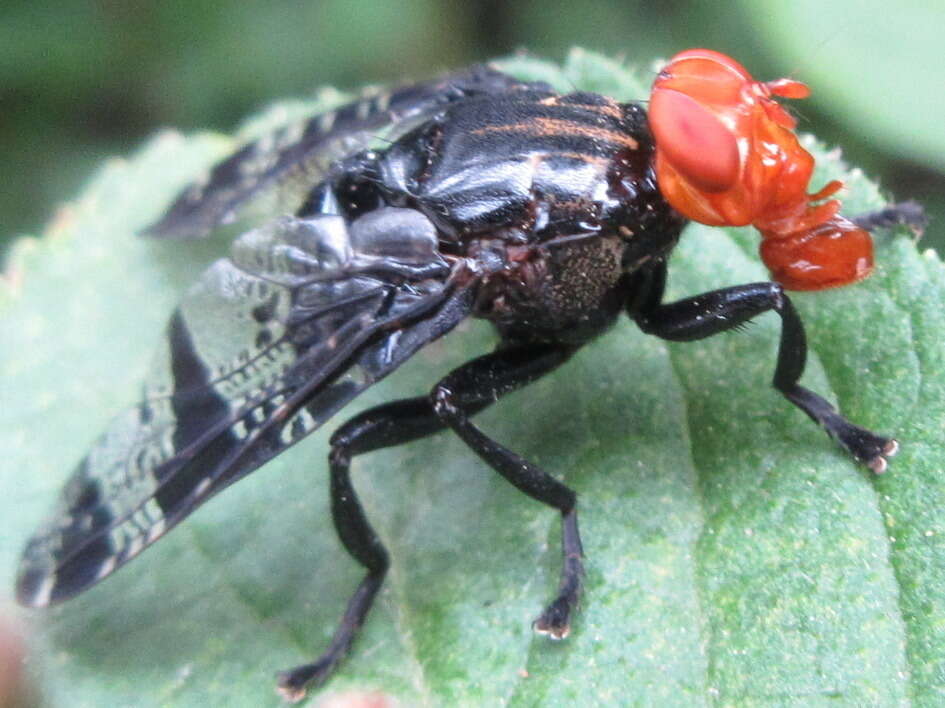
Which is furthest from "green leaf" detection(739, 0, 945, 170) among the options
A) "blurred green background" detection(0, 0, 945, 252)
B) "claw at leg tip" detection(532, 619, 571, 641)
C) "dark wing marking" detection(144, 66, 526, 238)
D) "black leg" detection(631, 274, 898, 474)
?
Result: "claw at leg tip" detection(532, 619, 571, 641)

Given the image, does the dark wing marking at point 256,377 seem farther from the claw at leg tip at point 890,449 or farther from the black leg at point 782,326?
the claw at leg tip at point 890,449

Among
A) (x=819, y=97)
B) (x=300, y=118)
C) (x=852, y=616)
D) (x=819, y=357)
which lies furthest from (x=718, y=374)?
(x=300, y=118)

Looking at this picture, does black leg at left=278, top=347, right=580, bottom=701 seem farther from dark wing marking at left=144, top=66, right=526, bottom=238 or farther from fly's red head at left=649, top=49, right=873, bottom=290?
dark wing marking at left=144, top=66, right=526, bottom=238

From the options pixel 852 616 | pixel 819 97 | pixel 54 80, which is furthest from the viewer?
pixel 54 80

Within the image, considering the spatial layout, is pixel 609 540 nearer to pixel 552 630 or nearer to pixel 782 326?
pixel 552 630

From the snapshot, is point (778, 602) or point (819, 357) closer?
point (778, 602)

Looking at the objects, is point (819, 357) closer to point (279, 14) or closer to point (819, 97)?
point (819, 97)

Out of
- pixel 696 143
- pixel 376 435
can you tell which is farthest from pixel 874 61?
pixel 376 435
